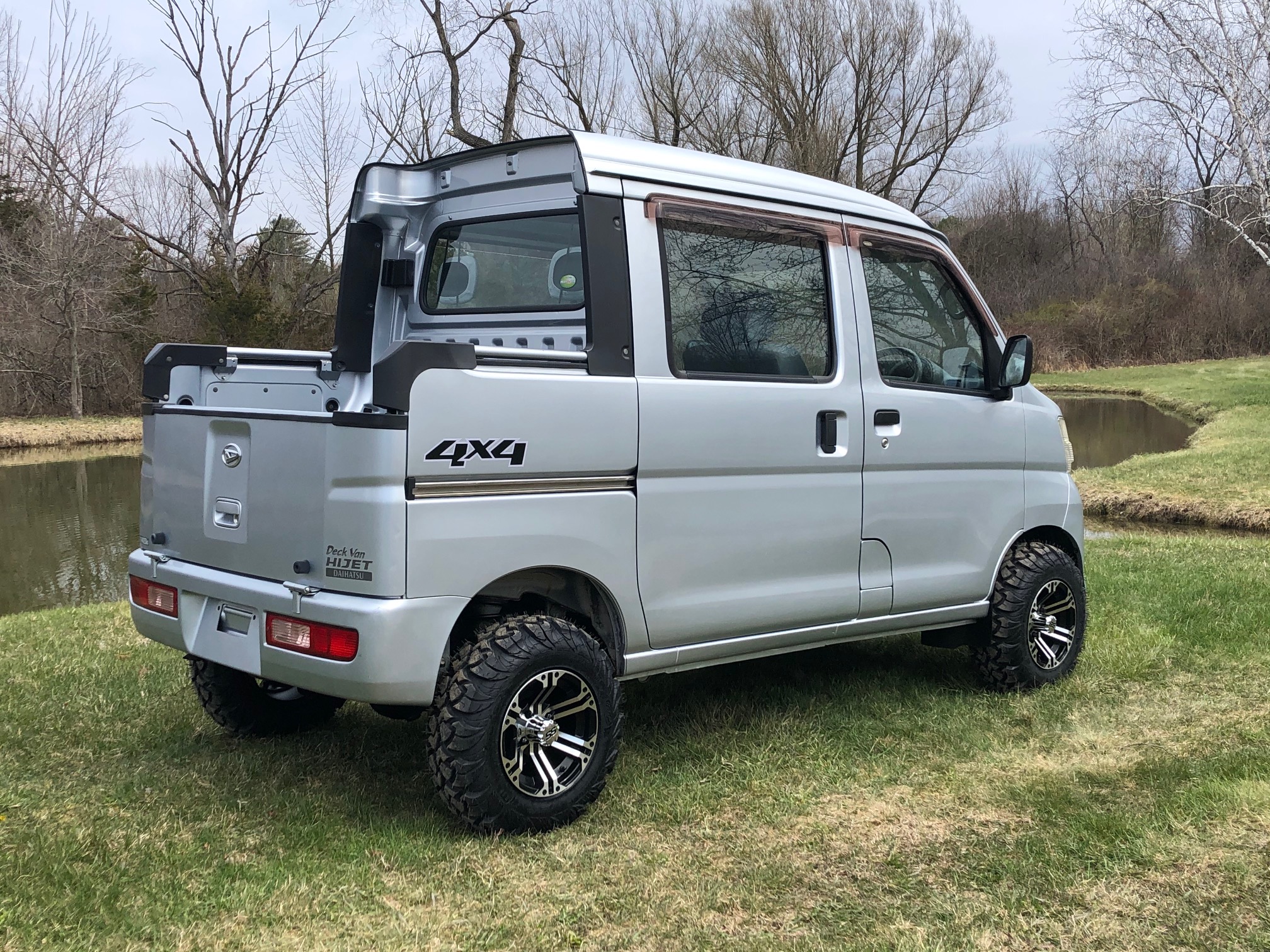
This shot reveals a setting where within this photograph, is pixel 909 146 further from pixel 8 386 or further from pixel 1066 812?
pixel 1066 812

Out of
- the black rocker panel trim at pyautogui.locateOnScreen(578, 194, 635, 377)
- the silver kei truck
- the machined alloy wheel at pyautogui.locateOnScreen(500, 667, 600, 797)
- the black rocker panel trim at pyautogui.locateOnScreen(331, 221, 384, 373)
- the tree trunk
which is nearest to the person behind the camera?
the silver kei truck

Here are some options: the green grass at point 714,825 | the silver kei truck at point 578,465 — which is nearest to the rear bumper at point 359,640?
the silver kei truck at point 578,465

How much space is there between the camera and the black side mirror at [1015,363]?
5.18m

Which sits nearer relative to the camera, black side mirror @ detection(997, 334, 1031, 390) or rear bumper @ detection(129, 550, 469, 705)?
rear bumper @ detection(129, 550, 469, 705)

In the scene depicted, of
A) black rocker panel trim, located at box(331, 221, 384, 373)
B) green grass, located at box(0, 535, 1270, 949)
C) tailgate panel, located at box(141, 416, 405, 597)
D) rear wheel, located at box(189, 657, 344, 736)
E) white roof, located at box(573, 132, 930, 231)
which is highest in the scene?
white roof, located at box(573, 132, 930, 231)

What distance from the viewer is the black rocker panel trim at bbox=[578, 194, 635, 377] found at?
388cm

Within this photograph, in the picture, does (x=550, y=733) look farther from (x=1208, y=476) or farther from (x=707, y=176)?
(x=1208, y=476)

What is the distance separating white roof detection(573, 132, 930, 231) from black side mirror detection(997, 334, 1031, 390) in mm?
720

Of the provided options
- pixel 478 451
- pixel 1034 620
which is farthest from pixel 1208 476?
pixel 478 451

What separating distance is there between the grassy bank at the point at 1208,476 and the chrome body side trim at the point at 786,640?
9.22 meters

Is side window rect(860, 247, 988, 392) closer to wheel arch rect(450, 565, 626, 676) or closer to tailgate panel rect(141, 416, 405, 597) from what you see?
wheel arch rect(450, 565, 626, 676)

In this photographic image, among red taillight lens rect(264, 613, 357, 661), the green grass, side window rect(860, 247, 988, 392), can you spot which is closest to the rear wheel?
the green grass

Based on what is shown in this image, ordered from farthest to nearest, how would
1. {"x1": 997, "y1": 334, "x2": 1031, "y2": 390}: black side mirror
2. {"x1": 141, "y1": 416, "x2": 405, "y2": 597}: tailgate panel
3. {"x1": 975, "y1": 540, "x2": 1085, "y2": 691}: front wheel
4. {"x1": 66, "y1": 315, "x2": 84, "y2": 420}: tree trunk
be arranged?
{"x1": 66, "y1": 315, "x2": 84, "y2": 420}: tree trunk
{"x1": 975, "y1": 540, "x2": 1085, "y2": 691}: front wheel
{"x1": 997, "y1": 334, "x2": 1031, "y2": 390}: black side mirror
{"x1": 141, "y1": 416, "x2": 405, "y2": 597}: tailgate panel

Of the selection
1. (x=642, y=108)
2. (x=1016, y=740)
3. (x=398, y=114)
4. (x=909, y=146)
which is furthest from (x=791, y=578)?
(x=909, y=146)
